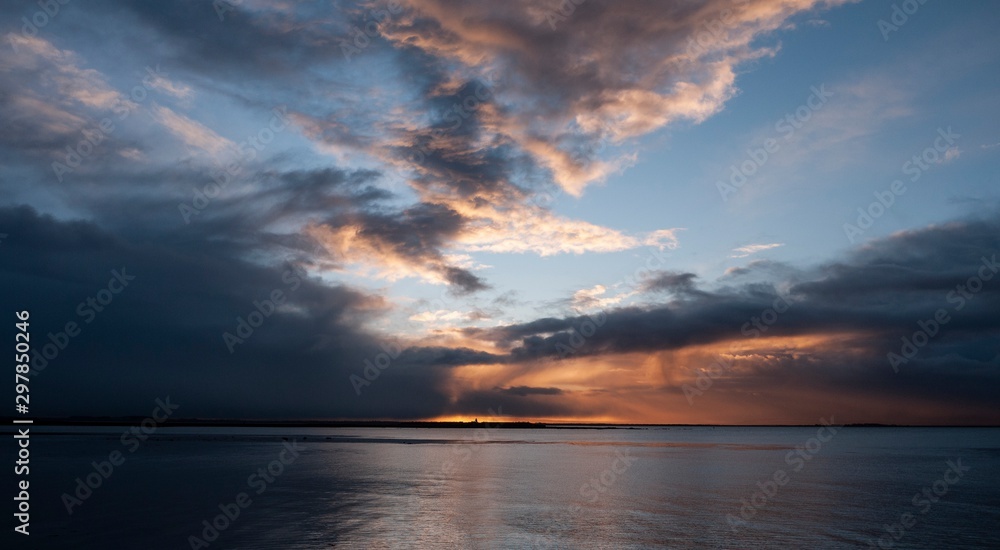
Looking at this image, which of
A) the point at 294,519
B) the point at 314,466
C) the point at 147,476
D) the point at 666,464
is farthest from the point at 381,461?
the point at 294,519

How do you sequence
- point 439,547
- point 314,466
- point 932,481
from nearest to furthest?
point 439,547 → point 932,481 → point 314,466

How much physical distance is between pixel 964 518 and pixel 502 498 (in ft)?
70.5

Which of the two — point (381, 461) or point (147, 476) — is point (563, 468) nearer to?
point (381, 461)

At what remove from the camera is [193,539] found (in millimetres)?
21703
